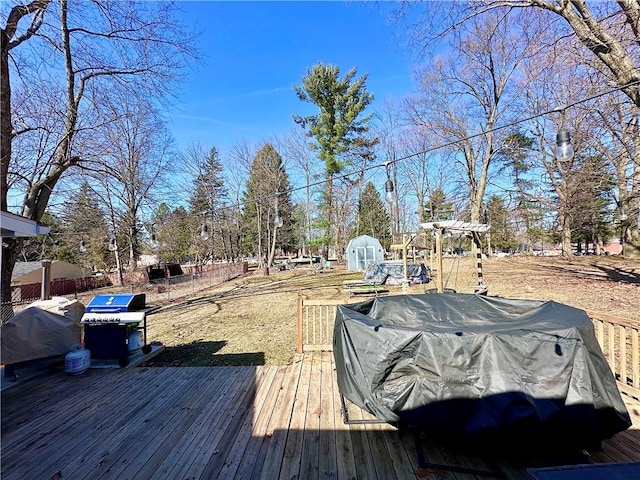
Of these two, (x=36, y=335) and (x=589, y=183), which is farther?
(x=589, y=183)

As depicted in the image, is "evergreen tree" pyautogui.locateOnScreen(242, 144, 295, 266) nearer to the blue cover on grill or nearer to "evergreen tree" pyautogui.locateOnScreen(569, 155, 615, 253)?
"evergreen tree" pyautogui.locateOnScreen(569, 155, 615, 253)

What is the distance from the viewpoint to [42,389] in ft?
11.8

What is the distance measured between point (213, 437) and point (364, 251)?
1757 cm

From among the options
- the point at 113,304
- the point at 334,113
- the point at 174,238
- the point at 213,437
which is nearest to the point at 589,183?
the point at 213,437

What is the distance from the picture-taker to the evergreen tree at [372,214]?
92.4 feet

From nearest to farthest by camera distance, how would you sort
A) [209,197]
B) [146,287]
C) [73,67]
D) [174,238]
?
[73,67] → [146,287] → [174,238] → [209,197]

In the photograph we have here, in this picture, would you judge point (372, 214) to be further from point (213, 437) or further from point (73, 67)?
point (213, 437)

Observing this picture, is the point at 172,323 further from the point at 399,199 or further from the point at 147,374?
the point at 399,199

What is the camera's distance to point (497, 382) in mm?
2021

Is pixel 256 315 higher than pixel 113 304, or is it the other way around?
pixel 113 304

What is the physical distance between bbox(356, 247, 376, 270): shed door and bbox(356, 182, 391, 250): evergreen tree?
Result: 316 inches

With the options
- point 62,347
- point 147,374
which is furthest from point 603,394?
point 62,347

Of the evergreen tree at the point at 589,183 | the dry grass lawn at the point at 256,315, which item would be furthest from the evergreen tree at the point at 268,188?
the evergreen tree at the point at 589,183

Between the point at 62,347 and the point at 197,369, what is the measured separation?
6.09ft
